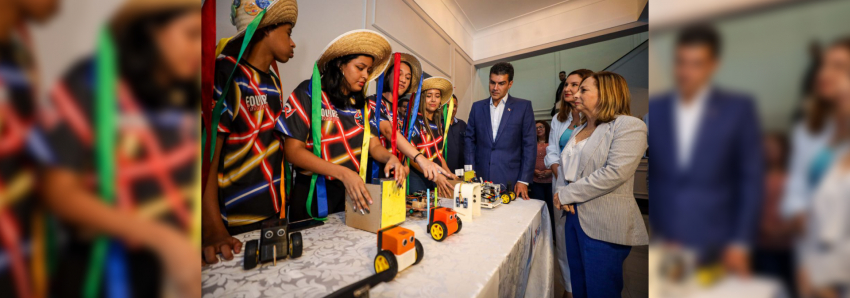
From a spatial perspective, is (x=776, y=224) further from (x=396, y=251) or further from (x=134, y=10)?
(x=396, y=251)

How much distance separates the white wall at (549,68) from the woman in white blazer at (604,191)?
13.1 feet

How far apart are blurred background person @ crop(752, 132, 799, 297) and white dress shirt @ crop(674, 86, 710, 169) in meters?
0.03

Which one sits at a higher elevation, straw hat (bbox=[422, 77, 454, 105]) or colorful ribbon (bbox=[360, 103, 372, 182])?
straw hat (bbox=[422, 77, 454, 105])

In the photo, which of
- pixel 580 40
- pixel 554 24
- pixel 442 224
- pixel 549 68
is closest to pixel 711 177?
pixel 442 224

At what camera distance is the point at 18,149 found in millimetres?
139

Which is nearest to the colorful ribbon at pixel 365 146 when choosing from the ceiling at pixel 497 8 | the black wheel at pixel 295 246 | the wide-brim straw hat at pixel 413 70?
the black wheel at pixel 295 246

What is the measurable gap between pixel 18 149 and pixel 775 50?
0.41 meters

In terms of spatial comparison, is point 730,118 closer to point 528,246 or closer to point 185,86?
point 185,86

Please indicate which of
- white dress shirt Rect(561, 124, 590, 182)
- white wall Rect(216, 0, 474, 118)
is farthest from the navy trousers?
white wall Rect(216, 0, 474, 118)

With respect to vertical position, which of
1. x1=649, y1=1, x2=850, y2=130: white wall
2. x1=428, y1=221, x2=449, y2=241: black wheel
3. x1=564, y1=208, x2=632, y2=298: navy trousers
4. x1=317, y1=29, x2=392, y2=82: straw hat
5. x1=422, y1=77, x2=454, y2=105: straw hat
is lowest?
x1=564, y1=208, x2=632, y2=298: navy trousers

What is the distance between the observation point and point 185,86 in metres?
0.21

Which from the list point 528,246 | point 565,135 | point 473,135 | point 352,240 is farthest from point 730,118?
point 473,135

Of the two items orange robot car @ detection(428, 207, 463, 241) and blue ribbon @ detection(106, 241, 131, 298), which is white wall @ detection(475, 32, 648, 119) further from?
blue ribbon @ detection(106, 241, 131, 298)

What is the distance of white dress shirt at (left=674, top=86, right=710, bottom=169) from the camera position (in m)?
0.18
